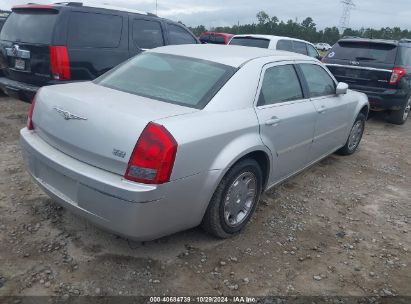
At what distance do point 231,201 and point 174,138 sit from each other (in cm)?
98

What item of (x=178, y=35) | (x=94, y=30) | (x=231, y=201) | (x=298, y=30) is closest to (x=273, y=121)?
(x=231, y=201)

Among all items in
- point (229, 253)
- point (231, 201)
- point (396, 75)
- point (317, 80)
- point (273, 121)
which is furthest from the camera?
point (396, 75)

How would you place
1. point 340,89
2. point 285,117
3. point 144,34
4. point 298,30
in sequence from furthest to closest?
point 298,30, point 144,34, point 340,89, point 285,117

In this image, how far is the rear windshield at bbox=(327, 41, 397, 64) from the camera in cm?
751

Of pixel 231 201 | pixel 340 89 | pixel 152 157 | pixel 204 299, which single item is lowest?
pixel 204 299

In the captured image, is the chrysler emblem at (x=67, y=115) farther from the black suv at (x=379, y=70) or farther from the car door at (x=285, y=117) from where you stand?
the black suv at (x=379, y=70)

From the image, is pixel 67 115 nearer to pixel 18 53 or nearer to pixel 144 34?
pixel 18 53

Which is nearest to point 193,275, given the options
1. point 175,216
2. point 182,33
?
point 175,216

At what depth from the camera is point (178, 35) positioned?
23.5 feet

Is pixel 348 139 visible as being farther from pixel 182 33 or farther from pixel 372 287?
pixel 182 33

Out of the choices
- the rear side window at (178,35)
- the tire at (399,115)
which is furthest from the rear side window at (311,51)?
the rear side window at (178,35)

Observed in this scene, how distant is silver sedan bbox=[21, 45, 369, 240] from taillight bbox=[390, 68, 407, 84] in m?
4.07

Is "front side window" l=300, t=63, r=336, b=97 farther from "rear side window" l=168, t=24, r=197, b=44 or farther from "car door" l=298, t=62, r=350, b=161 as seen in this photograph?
"rear side window" l=168, t=24, r=197, b=44

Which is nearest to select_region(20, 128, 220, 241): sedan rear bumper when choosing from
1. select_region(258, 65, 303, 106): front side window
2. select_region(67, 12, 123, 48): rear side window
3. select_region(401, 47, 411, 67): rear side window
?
select_region(258, 65, 303, 106): front side window
